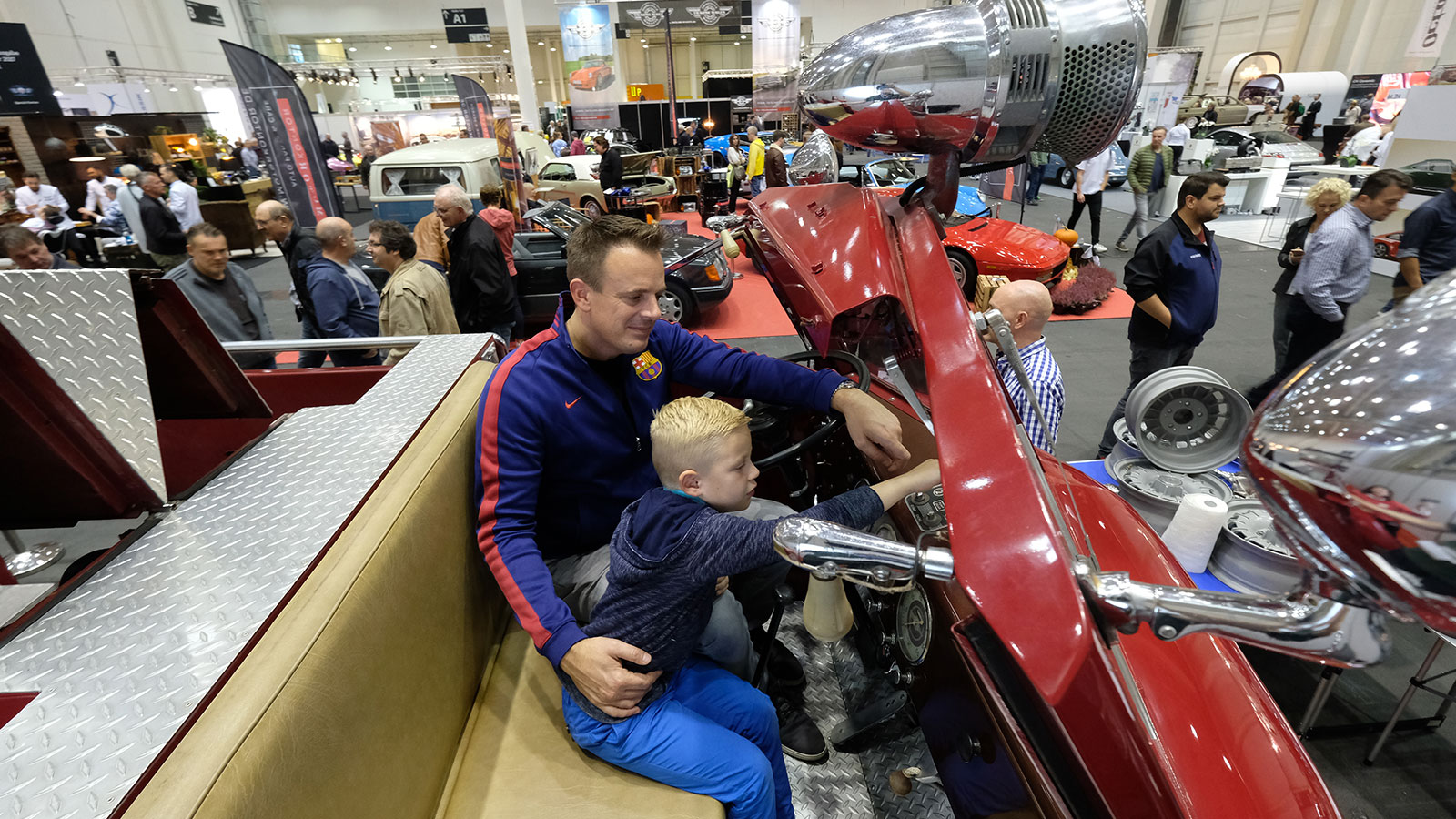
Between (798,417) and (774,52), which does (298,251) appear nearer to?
(798,417)

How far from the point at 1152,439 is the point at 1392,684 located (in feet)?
4.81

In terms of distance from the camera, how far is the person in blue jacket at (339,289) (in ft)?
12.1

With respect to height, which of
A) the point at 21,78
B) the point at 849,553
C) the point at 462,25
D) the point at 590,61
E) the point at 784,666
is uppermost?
the point at 462,25

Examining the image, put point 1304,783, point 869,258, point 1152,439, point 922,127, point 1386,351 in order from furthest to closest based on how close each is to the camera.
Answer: point 1152,439
point 869,258
point 922,127
point 1304,783
point 1386,351

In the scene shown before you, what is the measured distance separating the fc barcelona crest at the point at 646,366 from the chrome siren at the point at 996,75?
0.92 m

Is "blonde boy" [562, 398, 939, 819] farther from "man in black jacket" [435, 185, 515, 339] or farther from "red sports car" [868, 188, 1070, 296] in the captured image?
"red sports car" [868, 188, 1070, 296]

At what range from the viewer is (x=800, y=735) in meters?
2.23

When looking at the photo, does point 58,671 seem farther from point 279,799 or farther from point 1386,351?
point 1386,351

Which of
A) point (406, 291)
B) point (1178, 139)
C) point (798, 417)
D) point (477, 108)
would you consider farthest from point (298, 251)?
point (1178, 139)

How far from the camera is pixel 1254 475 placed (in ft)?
1.99

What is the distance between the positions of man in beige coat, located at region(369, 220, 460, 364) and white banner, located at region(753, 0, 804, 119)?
14.6 m

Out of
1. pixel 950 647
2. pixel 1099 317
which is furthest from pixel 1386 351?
pixel 1099 317

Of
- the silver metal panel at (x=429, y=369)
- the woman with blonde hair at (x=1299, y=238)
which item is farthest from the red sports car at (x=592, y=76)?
the silver metal panel at (x=429, y=369)

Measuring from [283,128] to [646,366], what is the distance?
8.31m
